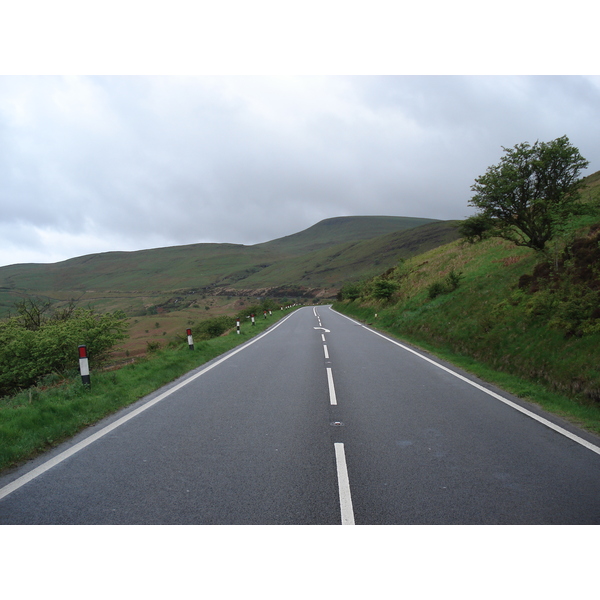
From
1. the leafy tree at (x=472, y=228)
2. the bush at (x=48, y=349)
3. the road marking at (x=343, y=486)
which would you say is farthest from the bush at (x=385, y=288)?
the road marking at (x=343, y=486)

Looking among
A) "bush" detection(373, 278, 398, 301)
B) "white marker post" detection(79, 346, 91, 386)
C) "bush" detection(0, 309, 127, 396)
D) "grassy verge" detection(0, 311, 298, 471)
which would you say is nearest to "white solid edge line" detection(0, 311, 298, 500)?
"grassy verge" detection(0, 311, 298, 471)

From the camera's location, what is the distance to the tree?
14.7m

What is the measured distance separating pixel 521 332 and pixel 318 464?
873 centimetres

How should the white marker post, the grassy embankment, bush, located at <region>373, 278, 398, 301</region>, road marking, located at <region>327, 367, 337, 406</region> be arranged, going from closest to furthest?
road marking, located at <region>327, 367, 337, 406</region> → the grassy embankment → the white marker post → bush, located at <region>373, 278, 398, 301</region>

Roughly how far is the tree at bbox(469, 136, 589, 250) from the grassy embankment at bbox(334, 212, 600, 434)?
1479 mm

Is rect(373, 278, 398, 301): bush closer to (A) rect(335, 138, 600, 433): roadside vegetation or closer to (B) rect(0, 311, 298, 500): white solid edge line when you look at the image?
(A) rect(335, 138, 600, 433): roadside vegetation

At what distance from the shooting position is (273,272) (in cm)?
18138

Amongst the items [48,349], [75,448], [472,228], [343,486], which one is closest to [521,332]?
[343,486]

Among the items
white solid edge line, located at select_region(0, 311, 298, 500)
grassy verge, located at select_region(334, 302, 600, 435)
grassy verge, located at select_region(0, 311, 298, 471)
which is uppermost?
grassy verge, located at select_region(0, 311, 298, 471)

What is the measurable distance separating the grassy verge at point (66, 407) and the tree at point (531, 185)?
41.5 feet

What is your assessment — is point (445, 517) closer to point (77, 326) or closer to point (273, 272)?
point (77, 326)

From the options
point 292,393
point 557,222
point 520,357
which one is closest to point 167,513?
point 292,393

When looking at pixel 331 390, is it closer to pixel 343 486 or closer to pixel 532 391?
pixel 532 391

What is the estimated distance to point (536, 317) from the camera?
11.0 m
